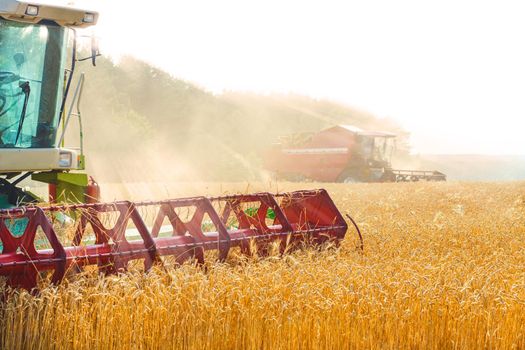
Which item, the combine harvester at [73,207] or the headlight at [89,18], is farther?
the headlight at [89,18]

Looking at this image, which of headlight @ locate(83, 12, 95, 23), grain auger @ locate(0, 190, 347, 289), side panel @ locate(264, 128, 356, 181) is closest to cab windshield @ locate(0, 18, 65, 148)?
headlight @ locate(83, 12, 95, 23)

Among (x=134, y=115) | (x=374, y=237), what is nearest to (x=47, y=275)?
(x=374, y=237)

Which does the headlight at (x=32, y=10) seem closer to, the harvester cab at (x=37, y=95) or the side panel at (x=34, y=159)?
the harvester cab at (x=37, y=95)

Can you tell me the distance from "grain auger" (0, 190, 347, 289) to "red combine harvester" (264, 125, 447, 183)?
19.3m

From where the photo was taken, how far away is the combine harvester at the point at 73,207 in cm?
413

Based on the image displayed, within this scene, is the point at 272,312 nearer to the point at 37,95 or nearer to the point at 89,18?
the point at 37,95

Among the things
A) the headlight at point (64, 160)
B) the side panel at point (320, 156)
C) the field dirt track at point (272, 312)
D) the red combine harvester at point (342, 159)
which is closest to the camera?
the field dirt track at point (272, 312)

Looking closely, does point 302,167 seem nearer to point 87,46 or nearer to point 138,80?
point 138,80

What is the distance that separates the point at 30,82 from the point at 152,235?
1.90 m

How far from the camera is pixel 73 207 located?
4109mm

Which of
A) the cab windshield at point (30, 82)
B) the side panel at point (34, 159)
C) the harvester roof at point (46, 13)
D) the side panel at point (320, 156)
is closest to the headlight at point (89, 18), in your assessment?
the harvester roof at point (46, 13)

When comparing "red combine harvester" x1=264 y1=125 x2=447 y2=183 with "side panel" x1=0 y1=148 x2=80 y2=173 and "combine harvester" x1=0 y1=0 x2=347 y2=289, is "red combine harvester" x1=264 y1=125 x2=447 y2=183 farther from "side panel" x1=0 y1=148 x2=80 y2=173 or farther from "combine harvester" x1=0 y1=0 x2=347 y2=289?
"side panel" x1=0 y1=148 x2=80 y2=173

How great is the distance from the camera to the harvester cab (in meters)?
5.59

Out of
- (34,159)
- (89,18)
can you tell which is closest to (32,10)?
(89,18)
